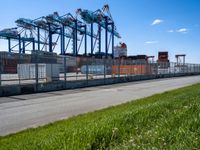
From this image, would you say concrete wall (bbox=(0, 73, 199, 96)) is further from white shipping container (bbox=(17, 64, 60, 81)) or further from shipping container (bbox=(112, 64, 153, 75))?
shipping container (bbox=(112, 64, 153, 75))

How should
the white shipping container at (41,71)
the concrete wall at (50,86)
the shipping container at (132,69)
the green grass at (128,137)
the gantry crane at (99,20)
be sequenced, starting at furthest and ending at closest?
1. the gantry crane at (99,20)
2. the shipping container at (132,69)
3. the white shipping container at (41,71)
4. the concrete wall at (50,86)
5. the green grass at (128,137)

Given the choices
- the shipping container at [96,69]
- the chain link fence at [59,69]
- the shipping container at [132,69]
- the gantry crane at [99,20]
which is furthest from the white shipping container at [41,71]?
the gantry crane at [99,20]

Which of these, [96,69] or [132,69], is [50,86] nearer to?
[96,69]

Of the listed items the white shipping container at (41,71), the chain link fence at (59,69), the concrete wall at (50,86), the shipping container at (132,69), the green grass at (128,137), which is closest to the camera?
the green grass at (128,137)

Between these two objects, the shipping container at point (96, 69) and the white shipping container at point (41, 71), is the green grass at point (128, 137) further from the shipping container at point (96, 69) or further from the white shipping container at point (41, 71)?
the shipping container at point (96, 69)

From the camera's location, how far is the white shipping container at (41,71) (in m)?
19.5

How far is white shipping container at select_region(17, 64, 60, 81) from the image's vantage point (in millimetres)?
19547

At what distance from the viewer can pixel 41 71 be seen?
823 inches

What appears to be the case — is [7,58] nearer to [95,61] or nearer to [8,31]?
[95,61]

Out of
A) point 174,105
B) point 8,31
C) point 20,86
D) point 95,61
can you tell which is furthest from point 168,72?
point 8,31

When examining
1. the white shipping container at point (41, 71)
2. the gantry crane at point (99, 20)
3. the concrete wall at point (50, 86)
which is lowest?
the concrete wall at point (50, 86)

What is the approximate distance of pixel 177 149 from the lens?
13.8ft

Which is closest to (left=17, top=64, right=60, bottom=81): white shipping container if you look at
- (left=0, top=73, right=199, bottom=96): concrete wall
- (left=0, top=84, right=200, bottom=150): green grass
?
(left=0, top=73, right=199, bottom=96): concrete wall

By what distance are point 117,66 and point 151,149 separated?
27608mm
